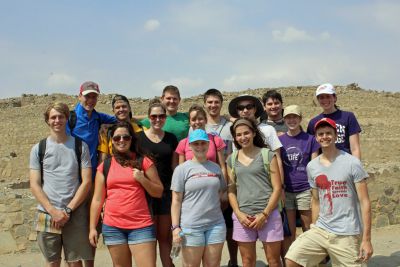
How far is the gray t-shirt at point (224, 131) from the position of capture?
5352mm

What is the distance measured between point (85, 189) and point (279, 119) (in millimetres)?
2430

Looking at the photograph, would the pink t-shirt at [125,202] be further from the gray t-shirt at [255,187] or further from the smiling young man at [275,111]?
the smiling young man at [275,111]

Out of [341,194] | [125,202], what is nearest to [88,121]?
[125,202]

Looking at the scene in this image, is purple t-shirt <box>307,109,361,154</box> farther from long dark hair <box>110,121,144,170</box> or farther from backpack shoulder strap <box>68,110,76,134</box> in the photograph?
backpack shoulder strap <box>68,110,76,134</box>

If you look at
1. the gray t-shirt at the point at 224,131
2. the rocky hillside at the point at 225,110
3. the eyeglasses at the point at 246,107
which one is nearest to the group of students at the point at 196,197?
the gray t-shirt at the point at 224,131

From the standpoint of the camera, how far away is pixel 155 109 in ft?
16.5

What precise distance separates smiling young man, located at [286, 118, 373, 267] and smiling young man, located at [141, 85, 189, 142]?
1.69 metres

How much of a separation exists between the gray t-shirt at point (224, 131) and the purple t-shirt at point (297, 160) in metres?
0.59

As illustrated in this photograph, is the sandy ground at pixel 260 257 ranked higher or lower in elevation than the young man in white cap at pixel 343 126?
lower

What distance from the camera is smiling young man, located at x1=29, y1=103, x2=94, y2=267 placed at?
4.55 metres

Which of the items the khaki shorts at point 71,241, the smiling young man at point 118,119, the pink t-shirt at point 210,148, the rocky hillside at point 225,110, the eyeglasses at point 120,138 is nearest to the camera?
the eyeglasses at point 120,138

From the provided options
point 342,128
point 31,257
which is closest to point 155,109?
point 342,128

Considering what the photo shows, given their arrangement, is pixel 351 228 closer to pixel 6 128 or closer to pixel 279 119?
pixel 279 119

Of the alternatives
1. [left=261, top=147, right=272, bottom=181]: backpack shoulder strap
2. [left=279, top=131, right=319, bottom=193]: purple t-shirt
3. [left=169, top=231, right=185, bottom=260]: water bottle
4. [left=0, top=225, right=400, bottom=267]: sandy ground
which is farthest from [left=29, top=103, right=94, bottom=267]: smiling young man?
[left=279, top=131, right=319, bottom=193]: purple t-shirt
